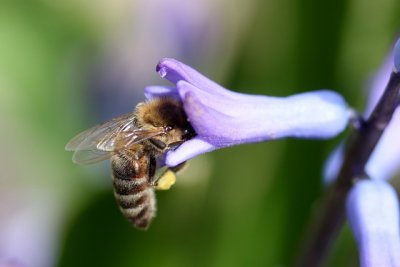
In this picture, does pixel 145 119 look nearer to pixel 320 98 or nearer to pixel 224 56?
pixel 320 98

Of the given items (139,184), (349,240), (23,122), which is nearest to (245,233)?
(349,240)

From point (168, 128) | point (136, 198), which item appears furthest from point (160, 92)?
point (136, 198)

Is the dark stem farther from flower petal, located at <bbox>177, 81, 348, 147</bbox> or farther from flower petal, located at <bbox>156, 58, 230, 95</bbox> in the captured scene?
flower petal, located at <bbox>156, 58, 230, 95</bbox>

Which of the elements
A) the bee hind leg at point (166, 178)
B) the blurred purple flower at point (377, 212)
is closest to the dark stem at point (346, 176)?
the blurred purple flower at point (377, 212)

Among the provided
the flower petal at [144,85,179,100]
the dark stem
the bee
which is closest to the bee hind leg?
the bee

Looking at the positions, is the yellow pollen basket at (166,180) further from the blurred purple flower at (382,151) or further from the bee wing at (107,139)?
the blurred purple flower at (382,151)

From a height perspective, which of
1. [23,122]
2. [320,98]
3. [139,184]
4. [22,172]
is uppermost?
[320,98]
